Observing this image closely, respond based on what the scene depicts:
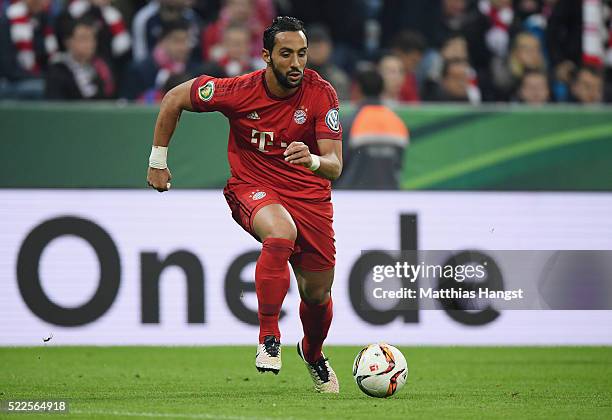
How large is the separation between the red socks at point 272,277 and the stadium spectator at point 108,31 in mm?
6918

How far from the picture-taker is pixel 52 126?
11.8 m

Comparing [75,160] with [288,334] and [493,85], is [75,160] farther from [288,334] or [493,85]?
[493,85]

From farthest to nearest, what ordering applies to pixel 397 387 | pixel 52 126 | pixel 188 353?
pixel 52 126 < pixel 188 353 < pixel 397 387

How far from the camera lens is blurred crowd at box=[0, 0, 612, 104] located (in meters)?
13.6

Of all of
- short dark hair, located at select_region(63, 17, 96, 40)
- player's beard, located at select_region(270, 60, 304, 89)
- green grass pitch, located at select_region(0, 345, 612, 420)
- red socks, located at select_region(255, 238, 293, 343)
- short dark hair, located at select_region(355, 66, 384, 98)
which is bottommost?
green grass pitch, located at select_region(0, 345, 612, 420)

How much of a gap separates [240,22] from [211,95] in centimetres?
648

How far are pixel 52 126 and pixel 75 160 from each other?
37 centimetres

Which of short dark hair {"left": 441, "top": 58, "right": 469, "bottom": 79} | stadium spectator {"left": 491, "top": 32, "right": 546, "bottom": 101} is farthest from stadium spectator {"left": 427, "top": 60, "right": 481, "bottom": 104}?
stadium spectator {"left": 491, "top": 32, "right": 546, "bottom": 101}

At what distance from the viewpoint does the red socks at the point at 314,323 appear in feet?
27.4

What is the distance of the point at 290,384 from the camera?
905 centimetres

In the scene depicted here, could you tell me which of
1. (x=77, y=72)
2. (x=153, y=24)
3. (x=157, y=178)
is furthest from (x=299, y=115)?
(x=153, y=24)

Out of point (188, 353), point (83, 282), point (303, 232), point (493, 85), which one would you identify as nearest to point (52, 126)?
point (83, 282)

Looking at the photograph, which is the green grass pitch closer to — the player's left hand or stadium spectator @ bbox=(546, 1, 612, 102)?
the player's left hand

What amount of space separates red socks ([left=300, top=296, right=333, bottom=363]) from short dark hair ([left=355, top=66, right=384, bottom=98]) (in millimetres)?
4134
